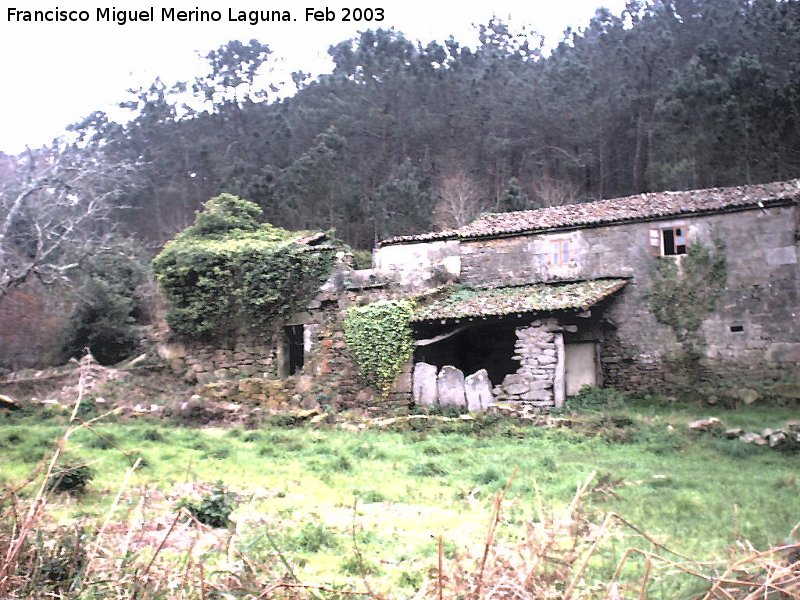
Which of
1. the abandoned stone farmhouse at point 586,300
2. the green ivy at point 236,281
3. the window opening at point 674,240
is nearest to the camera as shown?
the abandoned stone farmhouse at point 586,300

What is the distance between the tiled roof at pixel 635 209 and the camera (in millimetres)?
17453

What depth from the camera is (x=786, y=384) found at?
16.4 metres

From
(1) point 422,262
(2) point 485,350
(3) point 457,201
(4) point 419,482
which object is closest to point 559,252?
(2) point 485,350

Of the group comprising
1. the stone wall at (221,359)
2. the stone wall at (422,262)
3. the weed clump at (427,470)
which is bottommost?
the weed clump at (427,470)

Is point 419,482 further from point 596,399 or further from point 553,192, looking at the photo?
point 553,192

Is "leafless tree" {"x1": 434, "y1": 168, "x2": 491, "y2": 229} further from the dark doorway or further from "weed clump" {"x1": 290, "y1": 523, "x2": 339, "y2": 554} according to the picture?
"weed clump" {"x1": 290, "y1": 523, "x2": 339, "y2": 554}

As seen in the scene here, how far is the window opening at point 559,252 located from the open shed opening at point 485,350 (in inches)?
84.6

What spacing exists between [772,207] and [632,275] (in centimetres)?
361

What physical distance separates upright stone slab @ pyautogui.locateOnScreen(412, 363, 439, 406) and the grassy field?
5.89ft

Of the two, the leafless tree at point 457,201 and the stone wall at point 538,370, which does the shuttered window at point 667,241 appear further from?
the leafless tree at point 457,201

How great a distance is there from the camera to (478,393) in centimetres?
1628

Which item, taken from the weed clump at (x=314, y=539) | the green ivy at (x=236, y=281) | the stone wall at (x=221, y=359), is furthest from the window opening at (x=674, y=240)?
the weed clump at (x=314, y=539)

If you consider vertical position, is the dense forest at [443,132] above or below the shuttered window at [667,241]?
above

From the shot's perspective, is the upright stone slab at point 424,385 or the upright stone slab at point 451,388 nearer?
the upright stone slab at point 451,388
